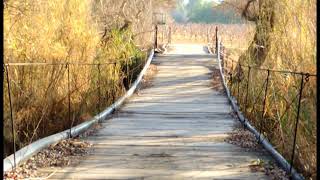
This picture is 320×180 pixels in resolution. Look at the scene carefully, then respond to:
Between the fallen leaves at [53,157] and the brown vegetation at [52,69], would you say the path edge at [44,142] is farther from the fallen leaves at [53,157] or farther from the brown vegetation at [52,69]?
the brown vegetation at [52,69]

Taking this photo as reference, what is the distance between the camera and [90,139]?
261 inches

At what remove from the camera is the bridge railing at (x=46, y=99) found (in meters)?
6.50

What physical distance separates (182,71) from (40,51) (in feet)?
30.1

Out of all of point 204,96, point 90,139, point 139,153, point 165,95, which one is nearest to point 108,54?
point 165,95

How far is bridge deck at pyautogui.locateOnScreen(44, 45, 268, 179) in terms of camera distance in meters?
5.04

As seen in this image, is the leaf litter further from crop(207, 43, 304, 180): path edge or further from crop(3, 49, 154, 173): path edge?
crop(207, 43, 304, 180): path edge

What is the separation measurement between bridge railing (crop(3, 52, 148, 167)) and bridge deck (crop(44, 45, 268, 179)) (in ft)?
1.80

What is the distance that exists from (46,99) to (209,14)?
63.2 metres

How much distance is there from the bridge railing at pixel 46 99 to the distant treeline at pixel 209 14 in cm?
444

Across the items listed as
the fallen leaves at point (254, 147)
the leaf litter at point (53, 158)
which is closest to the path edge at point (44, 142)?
the leaf litter at point (53, 158)

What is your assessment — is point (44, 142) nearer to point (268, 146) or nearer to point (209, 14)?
point (268, 146)

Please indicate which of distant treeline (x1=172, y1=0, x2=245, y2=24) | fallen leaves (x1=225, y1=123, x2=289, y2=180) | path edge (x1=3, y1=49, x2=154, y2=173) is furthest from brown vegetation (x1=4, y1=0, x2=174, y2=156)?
distant treeline (x1=172, y1=0, x2=245, y2=24)

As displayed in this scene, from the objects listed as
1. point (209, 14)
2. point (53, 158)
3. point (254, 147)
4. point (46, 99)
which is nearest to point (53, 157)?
point (53, 158)

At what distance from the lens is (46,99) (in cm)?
739
